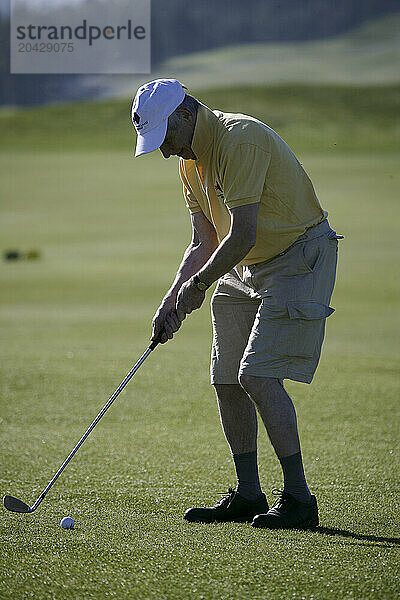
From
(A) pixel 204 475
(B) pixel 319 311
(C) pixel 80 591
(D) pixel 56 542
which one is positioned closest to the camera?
(C) pixel 80 591

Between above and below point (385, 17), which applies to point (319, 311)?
below

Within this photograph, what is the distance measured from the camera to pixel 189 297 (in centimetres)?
342

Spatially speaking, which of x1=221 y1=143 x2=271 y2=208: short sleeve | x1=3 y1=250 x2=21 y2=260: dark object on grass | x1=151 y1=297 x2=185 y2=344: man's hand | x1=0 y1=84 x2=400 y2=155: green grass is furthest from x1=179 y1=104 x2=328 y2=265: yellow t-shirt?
x1=0 y1=84 x2=400 y2=155: green grass

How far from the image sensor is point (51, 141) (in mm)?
42781

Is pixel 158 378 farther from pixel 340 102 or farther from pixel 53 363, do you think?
pixel 340 102

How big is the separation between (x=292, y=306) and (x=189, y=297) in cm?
39

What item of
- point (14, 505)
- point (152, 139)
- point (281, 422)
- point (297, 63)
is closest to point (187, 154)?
point (152, 139)

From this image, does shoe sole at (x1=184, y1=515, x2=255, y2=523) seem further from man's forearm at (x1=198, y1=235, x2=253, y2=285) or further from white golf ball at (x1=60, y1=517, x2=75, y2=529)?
man's forearm at (x1=198, y1=235, x2=253, y2=285)

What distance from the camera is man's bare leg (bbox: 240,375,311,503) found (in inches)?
130

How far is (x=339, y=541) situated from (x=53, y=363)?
4.46 meters

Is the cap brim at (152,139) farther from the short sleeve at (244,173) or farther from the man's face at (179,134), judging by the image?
the short sleeve at (244,173)

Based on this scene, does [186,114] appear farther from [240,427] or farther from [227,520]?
[227,520]

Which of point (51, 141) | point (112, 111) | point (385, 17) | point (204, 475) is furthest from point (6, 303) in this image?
point (385, 17)

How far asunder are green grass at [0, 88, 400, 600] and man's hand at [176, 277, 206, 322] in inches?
31.2
